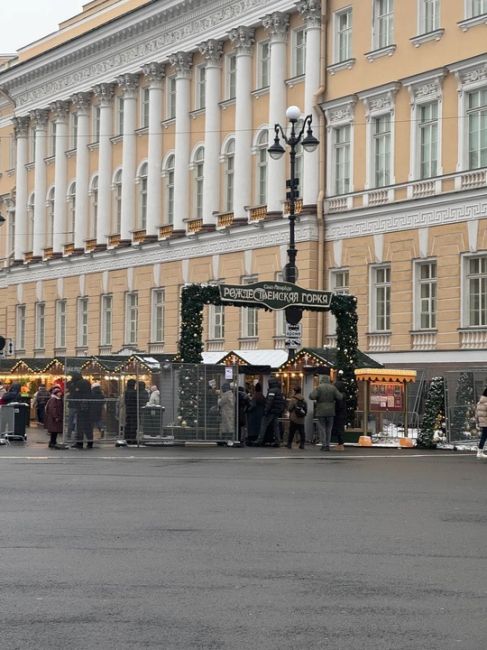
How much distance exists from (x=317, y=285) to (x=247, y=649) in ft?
141

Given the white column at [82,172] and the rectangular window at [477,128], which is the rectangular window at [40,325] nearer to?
the white column at [82,172]

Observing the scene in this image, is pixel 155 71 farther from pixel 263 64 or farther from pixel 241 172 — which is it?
pixel 241 172

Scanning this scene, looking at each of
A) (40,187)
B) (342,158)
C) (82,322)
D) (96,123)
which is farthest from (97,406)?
(40,187)

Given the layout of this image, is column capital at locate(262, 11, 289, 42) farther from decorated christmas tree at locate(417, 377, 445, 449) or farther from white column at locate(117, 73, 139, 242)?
decorated christmas tree at locate(417, 377, 445, 449)

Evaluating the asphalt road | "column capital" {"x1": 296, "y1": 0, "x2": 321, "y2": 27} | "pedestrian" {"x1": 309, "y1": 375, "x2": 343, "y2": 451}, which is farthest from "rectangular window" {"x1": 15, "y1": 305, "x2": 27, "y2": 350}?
the asphalt road

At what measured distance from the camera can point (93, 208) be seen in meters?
67.8

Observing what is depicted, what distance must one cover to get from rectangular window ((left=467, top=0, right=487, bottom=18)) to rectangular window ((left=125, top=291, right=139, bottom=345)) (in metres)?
22.4

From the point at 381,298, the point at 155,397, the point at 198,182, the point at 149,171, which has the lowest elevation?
the point at 155,397

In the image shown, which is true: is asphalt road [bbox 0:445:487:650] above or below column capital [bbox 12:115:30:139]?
below

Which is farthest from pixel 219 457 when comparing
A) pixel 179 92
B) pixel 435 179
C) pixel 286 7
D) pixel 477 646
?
pixel 179 92

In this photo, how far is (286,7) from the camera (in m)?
53.5

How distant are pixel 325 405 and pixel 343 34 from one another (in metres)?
20.5

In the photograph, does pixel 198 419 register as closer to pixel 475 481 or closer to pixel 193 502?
pixel 475 481

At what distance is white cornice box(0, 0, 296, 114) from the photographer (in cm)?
5747
